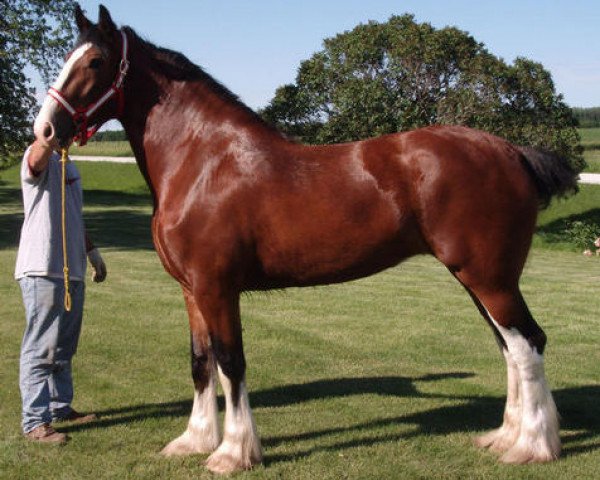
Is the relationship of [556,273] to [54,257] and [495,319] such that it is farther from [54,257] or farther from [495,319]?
[54,257]

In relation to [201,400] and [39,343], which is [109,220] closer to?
[39,343]

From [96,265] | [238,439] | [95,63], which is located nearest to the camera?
[95,63]

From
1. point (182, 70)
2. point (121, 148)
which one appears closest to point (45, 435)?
point (182, 70)

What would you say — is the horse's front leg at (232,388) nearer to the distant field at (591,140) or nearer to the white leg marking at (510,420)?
the white leg marking at (510,420)

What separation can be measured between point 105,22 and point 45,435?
2.73 metres

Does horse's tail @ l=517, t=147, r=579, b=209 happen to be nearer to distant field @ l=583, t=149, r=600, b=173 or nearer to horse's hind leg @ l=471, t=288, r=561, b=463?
horse's hind leg @ l=471, t=288, r=561, b=463

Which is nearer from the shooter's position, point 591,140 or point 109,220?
point 109,220

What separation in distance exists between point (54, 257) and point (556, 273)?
1153 cm

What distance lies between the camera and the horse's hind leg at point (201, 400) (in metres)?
4.68

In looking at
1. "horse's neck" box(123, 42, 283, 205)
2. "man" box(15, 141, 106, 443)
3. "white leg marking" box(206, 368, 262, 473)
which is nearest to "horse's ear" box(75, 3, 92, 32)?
"horse's neck" box(123, 42, 283, 205)

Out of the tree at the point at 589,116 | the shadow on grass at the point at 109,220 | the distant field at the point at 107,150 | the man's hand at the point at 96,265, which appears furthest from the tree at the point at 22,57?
the tree at the point at 589,116

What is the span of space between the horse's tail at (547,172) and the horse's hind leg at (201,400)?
2.26 m

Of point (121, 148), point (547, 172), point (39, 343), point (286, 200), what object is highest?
point (547, 172)

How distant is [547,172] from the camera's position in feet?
14.6
